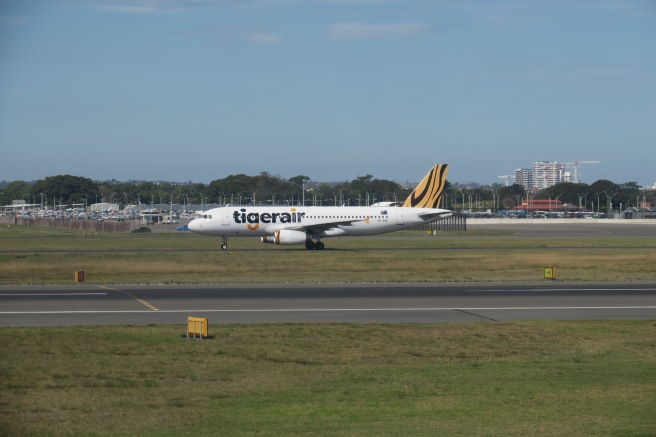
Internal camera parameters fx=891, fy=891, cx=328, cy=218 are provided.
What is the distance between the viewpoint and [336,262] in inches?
2251

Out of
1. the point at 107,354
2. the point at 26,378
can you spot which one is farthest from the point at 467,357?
the point at 26,378

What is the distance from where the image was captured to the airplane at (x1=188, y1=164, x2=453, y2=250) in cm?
7144

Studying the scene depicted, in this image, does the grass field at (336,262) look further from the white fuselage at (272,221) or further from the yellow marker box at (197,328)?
the yellow marker box at (197,328)

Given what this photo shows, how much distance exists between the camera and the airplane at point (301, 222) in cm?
7144

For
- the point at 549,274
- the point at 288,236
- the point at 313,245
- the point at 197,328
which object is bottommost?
the point at 197,328

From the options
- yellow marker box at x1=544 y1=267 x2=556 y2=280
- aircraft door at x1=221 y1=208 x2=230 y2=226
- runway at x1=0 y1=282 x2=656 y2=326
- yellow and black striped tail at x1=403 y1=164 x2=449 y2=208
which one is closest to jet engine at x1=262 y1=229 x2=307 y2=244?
aircraft door at x1=221 y1=208 x2=230 y2=226

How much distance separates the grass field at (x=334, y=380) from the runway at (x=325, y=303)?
2438 millimetres

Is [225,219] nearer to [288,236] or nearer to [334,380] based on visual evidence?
[288,236]

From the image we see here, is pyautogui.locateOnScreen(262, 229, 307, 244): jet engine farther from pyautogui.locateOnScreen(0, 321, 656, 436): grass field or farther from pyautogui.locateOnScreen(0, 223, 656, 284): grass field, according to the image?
pyautogui.locateOnScreen(0, 321, 656, 436): grass field

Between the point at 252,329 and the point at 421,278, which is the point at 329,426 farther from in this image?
the point at 421,278

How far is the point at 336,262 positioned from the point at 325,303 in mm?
22016

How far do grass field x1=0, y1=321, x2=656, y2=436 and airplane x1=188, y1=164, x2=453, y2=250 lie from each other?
140 feet

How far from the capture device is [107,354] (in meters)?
23.7

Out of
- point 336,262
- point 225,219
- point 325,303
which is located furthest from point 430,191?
point 325,303
